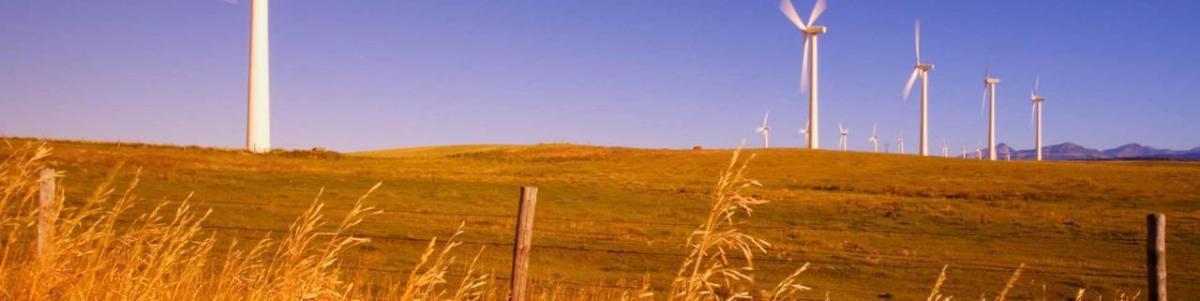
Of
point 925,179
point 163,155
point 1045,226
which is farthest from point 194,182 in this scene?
point 925,179

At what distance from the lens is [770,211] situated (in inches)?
1305

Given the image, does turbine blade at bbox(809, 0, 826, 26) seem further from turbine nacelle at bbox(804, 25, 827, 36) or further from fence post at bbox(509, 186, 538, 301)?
fence post at bbox(509, 186, 538, 301)

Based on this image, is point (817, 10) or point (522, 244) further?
point (817, 10)

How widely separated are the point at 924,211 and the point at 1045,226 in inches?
205

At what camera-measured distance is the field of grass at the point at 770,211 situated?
1816 centimetres

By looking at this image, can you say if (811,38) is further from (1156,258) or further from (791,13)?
(1156,258)

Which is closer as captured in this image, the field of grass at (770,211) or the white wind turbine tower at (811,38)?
the field of grass at (770,211)

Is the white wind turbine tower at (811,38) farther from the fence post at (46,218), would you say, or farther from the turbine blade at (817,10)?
the fence post at (46,218)

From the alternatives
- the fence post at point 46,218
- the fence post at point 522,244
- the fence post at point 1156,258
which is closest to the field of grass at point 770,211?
the fence post at point 46,218

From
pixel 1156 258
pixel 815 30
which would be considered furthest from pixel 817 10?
pixel 1156 258

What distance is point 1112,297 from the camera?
53.7ft

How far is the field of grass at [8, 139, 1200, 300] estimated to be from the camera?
18.2 meters

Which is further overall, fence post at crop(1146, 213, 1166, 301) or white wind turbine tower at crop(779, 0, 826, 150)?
white wind turbine tower at crop(779, 0, 826, 150)

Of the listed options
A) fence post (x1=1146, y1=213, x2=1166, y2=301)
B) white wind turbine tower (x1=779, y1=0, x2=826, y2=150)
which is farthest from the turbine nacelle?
fence post (x1=1146, y1=213, x2=1166, y2=301)
